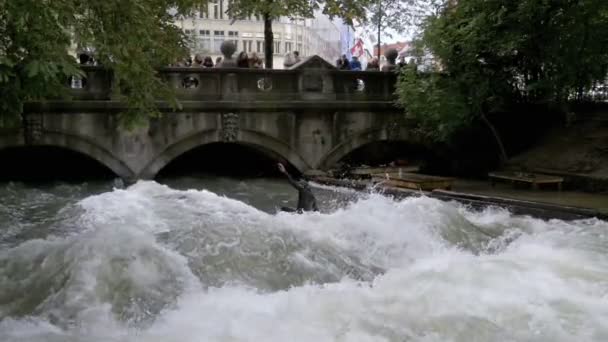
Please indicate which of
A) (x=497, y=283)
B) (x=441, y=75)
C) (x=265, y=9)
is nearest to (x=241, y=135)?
(x=441, y=75)

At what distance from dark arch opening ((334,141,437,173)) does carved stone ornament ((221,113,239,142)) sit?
197 inches

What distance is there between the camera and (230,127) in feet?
59.7

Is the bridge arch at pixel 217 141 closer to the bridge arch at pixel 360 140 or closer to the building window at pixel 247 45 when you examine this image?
the bridge arch at pixel 360 140

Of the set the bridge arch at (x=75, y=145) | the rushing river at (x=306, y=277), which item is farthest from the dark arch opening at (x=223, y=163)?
the rushing river at (x=306, y=277)

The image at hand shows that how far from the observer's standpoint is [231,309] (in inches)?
284

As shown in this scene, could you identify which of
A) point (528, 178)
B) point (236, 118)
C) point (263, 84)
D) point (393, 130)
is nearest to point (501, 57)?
point (528, 178)

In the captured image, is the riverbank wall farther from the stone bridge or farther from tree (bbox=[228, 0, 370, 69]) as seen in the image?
tree (bbox=[228, 0, 370, 69])

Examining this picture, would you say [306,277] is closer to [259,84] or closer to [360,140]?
[259,84]

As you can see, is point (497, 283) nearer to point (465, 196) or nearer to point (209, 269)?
point (209, 269)

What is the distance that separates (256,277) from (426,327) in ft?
8.17

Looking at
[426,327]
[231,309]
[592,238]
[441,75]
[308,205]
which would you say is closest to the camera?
[426,327]

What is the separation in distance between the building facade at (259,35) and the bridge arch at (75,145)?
28.6 m

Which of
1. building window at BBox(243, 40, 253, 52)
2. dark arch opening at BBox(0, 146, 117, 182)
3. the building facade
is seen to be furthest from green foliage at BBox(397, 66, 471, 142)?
building window at BBox(243, 40, 253, 52)

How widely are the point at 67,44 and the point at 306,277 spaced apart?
12.9ft
